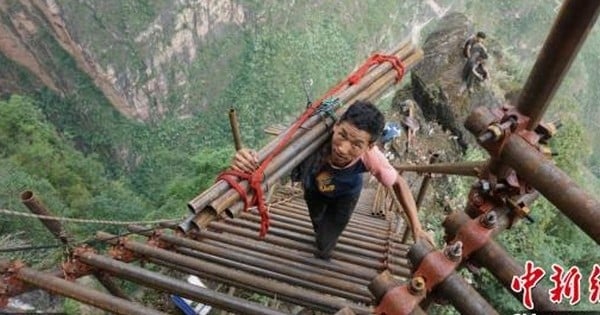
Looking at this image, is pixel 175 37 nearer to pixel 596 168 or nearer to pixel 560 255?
pixel 596 168

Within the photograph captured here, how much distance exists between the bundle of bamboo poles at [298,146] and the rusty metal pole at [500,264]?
38.2 inches

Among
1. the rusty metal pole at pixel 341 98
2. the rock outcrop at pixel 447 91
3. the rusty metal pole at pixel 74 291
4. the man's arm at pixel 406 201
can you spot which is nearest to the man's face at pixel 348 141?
the rusty metal pole at pixel 341 98

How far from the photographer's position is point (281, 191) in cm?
597

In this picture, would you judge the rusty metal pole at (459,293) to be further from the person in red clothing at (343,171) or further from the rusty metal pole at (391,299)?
the person in red clothing at (343,171)

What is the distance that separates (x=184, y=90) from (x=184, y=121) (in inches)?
102

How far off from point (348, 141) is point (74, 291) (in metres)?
1.40

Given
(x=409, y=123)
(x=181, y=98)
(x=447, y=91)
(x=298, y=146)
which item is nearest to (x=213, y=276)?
(x=298, y=146)

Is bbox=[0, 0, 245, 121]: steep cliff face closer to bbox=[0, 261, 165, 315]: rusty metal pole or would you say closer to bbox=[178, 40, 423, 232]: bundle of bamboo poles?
bbox=[178, 40, 423, 232]: bundle of bamboo poles

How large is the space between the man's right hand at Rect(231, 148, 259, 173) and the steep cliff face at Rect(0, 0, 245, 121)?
33.5 meters

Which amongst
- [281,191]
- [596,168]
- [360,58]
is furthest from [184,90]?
[281,191]

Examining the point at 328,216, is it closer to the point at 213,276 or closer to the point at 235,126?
the point at 235,126

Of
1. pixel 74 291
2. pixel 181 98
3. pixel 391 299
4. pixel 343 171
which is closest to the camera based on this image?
pixel 391 299

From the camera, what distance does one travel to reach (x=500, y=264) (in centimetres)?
123

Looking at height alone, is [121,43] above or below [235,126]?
above
